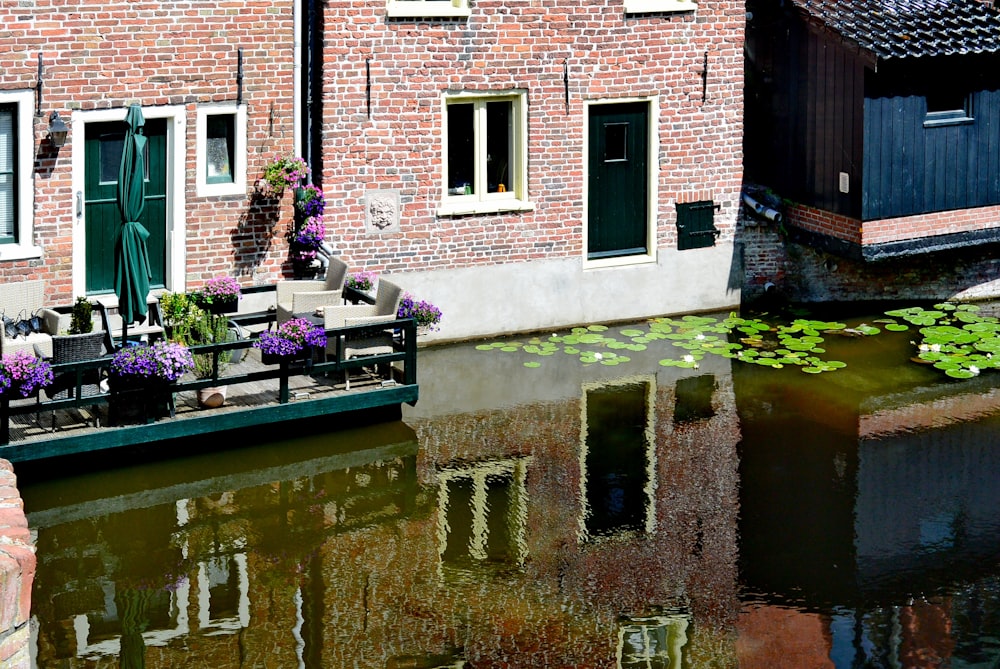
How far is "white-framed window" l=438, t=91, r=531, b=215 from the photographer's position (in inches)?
722

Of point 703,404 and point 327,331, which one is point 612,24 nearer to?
point 703,404

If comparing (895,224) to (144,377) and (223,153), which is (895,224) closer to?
(223,153)

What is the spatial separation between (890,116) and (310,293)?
7715mm

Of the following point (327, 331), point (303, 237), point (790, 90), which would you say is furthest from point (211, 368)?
point (790, 90)

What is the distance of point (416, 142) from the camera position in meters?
17.9

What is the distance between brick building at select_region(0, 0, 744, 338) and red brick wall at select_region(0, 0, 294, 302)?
22 millimetres

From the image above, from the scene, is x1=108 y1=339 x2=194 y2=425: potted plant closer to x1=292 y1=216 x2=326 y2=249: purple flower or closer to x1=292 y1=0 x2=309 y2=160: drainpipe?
x1=292 y1=216 x2=326 y2=249: purple flower

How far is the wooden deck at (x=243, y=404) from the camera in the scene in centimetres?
1332

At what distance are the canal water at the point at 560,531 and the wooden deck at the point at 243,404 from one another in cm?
38

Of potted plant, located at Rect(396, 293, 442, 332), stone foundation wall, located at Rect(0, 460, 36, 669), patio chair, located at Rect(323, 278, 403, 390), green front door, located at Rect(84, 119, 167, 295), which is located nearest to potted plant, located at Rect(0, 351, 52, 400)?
patio chair, located at Rect(323, 278, 403, 390)

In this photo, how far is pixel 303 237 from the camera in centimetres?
1705

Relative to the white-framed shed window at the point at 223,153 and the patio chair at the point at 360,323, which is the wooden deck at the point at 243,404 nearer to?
the patio chair at the point at 360,323

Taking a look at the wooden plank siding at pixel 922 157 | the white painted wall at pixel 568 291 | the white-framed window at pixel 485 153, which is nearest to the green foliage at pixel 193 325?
the white painted wall at pixel 568 291

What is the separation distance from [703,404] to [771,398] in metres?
0.76
